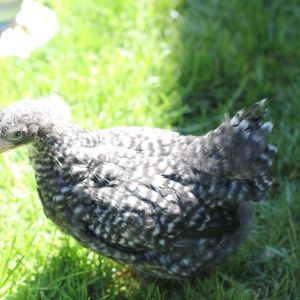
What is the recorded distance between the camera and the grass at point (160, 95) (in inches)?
121

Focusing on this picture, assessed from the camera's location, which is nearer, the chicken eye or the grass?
the chicken eye

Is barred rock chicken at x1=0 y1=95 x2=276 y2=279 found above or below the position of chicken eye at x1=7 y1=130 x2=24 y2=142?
below

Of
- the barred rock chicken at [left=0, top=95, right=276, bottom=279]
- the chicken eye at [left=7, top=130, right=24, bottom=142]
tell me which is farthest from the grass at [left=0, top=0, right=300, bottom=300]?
the chicken eye at [left=7, top=130, right=24, bottom=142]

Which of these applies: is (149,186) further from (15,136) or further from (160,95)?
(160,95)

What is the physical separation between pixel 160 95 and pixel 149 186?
1319mm

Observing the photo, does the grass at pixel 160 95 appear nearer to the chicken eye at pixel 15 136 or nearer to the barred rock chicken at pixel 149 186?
the barred rock chicken at pixel 149 186

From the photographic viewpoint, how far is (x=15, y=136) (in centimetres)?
275

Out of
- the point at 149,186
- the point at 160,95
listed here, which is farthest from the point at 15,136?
the point at 160,95

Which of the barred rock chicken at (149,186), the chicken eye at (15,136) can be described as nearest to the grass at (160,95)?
the barred rock chicken at (149,186)

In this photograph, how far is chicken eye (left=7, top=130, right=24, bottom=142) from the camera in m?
2.73

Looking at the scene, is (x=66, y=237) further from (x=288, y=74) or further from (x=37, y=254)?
(x=288, y=74)

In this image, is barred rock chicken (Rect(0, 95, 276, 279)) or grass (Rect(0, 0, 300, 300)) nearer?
barred rock chicken (Rect(0, 95, 276, 279))

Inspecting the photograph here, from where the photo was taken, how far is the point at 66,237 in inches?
127

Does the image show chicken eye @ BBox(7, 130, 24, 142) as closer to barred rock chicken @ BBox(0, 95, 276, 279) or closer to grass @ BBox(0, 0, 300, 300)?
barred rock chicken @ BBox(0, 95, 276, 279)
